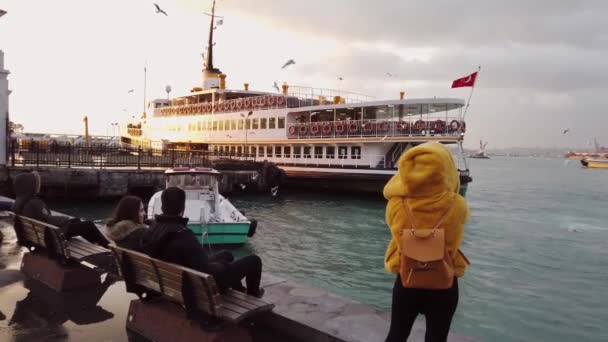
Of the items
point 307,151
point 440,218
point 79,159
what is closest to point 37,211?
point 440,218

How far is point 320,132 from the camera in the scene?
3328 cm

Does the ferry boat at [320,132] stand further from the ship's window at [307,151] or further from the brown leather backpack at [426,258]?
the brown leather backpack at [426,258]

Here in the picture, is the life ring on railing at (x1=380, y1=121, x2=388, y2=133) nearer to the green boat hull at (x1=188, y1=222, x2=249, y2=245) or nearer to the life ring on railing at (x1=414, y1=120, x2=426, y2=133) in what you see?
the life ring on railing at (x1=414, y1=120, x2=426, y2=133)

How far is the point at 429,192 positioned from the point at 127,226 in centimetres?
384

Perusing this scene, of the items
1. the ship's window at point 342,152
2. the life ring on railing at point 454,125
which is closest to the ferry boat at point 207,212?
the life ring on railing at point 454,125

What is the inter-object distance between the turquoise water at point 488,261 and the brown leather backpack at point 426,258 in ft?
22.0

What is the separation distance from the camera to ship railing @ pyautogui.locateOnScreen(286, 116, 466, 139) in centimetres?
2795

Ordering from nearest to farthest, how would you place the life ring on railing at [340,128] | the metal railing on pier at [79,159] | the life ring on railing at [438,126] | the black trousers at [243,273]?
the black trousers at [243,273] < the metal railing on pier at [79,159] < the life ring on railing at [438,126] < the life ring on railing at [340,128]

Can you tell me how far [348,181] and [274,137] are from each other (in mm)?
8196

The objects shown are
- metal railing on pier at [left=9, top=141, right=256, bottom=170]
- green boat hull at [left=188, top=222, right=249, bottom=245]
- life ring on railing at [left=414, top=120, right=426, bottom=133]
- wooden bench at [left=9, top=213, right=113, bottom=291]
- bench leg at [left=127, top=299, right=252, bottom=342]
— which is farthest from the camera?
life ring on railing at [left=414, top=120, right=426, bottom=133]

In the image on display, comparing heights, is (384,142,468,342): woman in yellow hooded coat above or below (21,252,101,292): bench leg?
above

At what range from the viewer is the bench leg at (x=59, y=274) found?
6.41 metres

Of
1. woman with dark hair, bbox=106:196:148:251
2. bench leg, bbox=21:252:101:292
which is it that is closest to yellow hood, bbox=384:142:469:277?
woman with dark hair, bbox=106:196:148:251

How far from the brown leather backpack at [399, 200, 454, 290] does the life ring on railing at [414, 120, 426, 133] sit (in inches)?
1041
